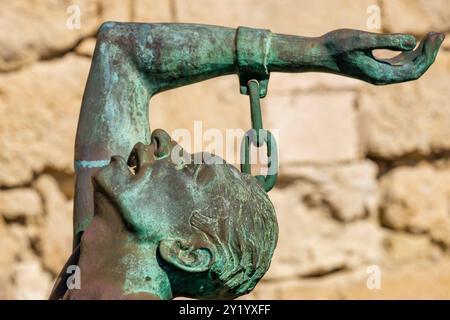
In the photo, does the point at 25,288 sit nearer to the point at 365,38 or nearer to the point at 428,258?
the point at 428,258

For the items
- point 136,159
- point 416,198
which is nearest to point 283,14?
point 416,198

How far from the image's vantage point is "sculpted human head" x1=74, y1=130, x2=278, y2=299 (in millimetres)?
2174

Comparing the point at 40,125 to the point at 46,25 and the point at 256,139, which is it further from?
the point at 256,139

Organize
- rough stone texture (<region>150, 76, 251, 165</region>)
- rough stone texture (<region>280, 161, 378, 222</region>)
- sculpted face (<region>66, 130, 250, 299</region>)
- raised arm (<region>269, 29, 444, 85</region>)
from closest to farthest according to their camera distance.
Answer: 1. sculpted face (<region>66, 130, 250, 299</region>)
2. raised arm (<region>269, 29, 444, 85</region>)
3. rough stone texture (<region>150, 76, 251, 165</region>)
4. rough stone texture (<region>280, 161, 378, 222</region>)

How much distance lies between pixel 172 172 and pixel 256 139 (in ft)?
0.53

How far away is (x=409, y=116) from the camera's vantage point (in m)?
4.23

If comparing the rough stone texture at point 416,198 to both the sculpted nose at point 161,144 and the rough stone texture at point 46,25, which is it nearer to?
the rough stone texture at point 46,25

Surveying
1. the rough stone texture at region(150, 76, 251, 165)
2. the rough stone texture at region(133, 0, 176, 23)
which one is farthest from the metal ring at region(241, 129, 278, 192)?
the rough stone texture at region(133, 0, 176, 23)

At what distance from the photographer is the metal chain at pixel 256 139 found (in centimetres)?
231

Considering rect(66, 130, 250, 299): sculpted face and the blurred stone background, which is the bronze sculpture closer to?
rect(66, 130, 250, 299): sculpted face

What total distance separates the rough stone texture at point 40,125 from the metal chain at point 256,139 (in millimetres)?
1834

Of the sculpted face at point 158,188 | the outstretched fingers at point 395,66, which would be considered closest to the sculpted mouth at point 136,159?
the sculpted face at point 158,188

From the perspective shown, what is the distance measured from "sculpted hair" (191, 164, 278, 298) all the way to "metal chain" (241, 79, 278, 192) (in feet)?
0.23

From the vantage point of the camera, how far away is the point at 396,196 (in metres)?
4.24
